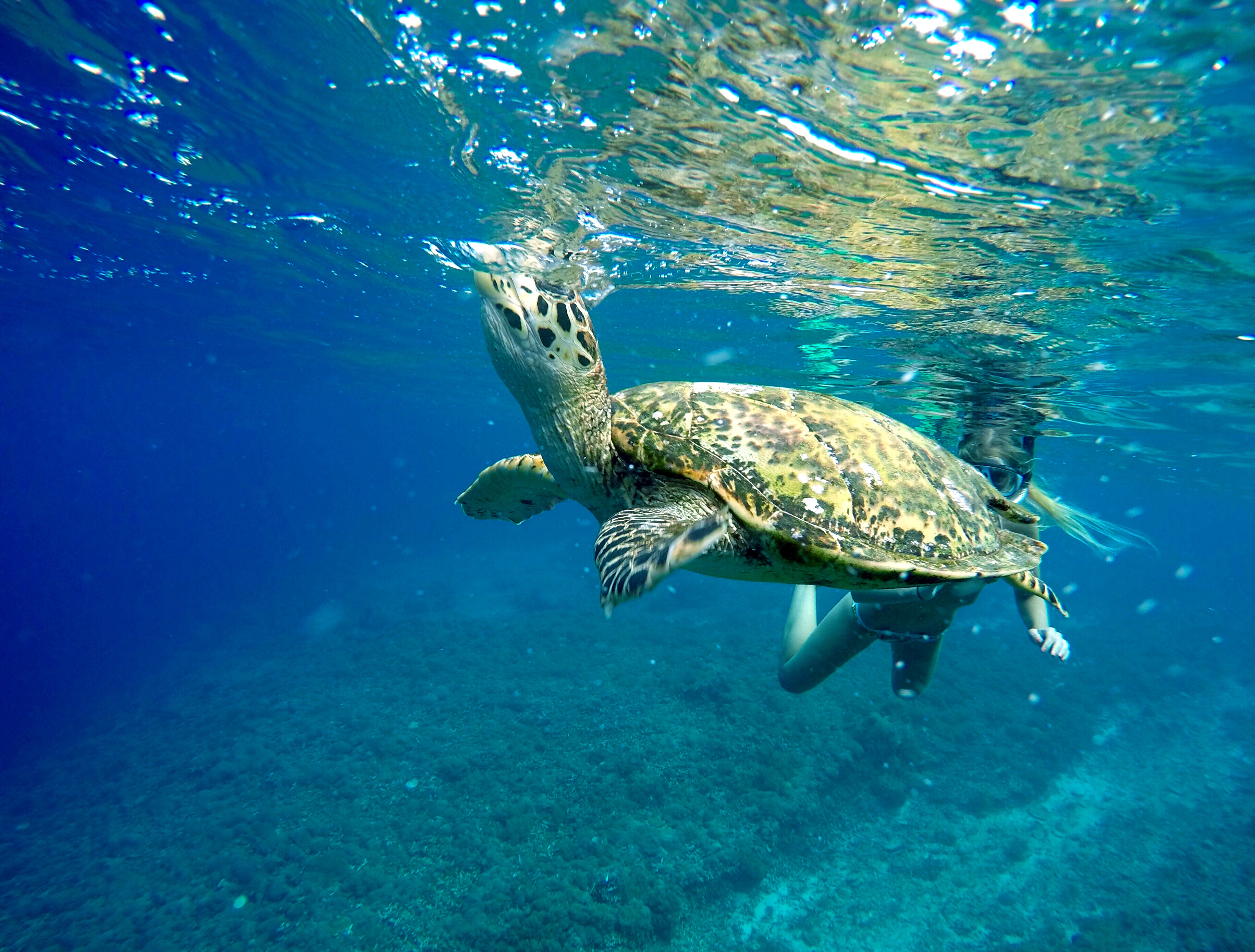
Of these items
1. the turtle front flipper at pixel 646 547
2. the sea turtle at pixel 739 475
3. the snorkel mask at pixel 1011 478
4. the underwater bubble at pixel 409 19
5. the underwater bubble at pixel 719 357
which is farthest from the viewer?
the underwater bubble at pixel 719 357

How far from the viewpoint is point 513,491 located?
5.60 meters

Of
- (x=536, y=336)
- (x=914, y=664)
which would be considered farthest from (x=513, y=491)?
(x=914, y=664)

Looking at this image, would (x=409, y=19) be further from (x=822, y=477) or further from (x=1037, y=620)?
(x=1037, y=620)

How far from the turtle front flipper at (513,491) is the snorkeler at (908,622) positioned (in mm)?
3341

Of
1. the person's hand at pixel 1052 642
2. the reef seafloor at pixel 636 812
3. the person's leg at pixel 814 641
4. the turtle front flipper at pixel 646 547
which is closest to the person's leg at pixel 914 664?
the person's leg at pixel 814 641

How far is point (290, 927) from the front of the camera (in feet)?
23.4

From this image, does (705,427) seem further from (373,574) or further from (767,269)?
(373,574)

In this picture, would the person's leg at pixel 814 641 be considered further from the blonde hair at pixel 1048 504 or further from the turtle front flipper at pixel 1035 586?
the blonde hair at pixel 1048 504

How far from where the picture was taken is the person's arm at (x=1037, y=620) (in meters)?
4.88

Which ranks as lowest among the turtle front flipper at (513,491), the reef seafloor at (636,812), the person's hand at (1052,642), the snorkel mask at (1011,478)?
the reef seafloor at (636,812)

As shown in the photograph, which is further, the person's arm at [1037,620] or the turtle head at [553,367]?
the person's arm at [1037,620]

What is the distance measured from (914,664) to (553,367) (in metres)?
5.82

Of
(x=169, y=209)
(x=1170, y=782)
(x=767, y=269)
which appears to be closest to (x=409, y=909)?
(x=767, y=269)

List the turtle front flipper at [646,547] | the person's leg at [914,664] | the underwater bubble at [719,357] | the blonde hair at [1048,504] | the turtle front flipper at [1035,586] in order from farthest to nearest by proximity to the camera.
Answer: the underwater bubble at [719,357] < the person's leg at [914,664] < the blonde hair at [1048,504] < the turtle front flipper at [1035,586] < the turtle front flipper at [646,547]
